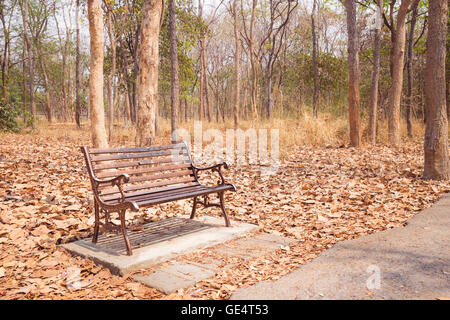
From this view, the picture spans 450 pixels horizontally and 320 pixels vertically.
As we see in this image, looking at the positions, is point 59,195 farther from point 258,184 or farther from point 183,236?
point 258,184

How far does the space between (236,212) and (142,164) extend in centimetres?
172

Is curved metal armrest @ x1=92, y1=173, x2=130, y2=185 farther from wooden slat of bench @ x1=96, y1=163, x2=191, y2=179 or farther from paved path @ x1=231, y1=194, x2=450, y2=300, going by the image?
paved path @ x1=231, y1=194, x2=450, y2=300

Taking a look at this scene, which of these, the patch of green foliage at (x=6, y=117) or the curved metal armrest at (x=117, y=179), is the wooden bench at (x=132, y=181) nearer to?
the curved metal armrest at (x=117, y=179)

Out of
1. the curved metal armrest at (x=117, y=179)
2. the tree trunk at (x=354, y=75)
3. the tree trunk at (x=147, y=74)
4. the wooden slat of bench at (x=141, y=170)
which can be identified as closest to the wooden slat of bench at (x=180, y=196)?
the curved metal armrest at (x=117, y=179)

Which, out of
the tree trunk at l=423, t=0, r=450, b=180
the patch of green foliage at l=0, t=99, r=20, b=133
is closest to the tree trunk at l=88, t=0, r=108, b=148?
the tree trunk at l=423, t=0, r=450, b=180

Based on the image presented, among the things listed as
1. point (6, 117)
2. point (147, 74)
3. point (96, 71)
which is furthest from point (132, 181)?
point (6, 117)

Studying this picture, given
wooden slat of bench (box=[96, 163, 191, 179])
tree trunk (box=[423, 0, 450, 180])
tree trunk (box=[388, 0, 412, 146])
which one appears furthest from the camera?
tree trunk (box=[388, 0, 412, 146])

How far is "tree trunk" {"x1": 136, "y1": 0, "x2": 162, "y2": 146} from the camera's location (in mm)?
5949

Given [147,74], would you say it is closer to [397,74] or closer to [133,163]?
[133,163]

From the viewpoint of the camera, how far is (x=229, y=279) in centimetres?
304

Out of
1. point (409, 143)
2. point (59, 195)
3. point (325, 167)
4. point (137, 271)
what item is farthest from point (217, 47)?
point (137, 271)

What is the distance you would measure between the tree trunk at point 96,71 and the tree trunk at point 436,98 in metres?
5.86

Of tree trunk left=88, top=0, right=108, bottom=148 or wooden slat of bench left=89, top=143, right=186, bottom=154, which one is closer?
wooden slat of bench left=89, top=143, right=186, bottom=154

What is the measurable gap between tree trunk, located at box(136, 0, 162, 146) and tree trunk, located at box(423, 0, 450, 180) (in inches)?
189
